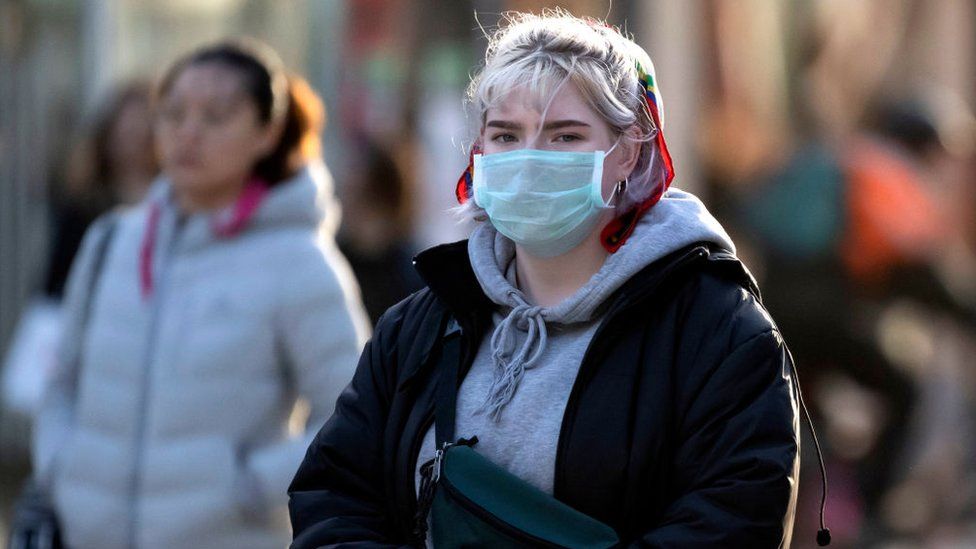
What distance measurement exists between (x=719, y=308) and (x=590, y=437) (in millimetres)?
281

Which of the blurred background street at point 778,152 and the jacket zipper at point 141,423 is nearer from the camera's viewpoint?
the jacket zipper at point 141,423

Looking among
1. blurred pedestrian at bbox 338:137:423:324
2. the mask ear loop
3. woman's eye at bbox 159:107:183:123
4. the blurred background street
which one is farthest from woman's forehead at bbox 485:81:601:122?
the blurred background street

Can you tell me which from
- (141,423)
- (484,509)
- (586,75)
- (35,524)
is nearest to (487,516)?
(484,509)

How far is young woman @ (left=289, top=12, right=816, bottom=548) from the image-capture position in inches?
104

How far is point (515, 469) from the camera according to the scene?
2744mm

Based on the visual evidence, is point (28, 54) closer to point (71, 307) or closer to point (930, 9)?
point (930, 9)

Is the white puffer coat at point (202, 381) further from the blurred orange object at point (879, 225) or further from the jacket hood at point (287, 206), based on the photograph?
the blurred orange object at point (879, 225)

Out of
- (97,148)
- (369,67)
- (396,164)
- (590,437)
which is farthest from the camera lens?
(369,67)

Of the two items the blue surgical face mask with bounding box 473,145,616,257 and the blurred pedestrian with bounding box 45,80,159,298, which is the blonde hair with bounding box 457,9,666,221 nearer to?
the blue surgical face mask with bounding box 473,145,616,257

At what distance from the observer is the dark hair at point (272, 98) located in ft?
14.3

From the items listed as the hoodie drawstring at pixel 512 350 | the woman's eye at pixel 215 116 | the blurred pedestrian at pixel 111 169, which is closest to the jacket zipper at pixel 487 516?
the hoodie drawstring at pixel 512 350

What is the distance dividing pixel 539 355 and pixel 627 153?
14.1 inches

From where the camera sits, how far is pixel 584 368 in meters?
2.73

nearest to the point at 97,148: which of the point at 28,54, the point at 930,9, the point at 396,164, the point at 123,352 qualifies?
the point at 396,164
